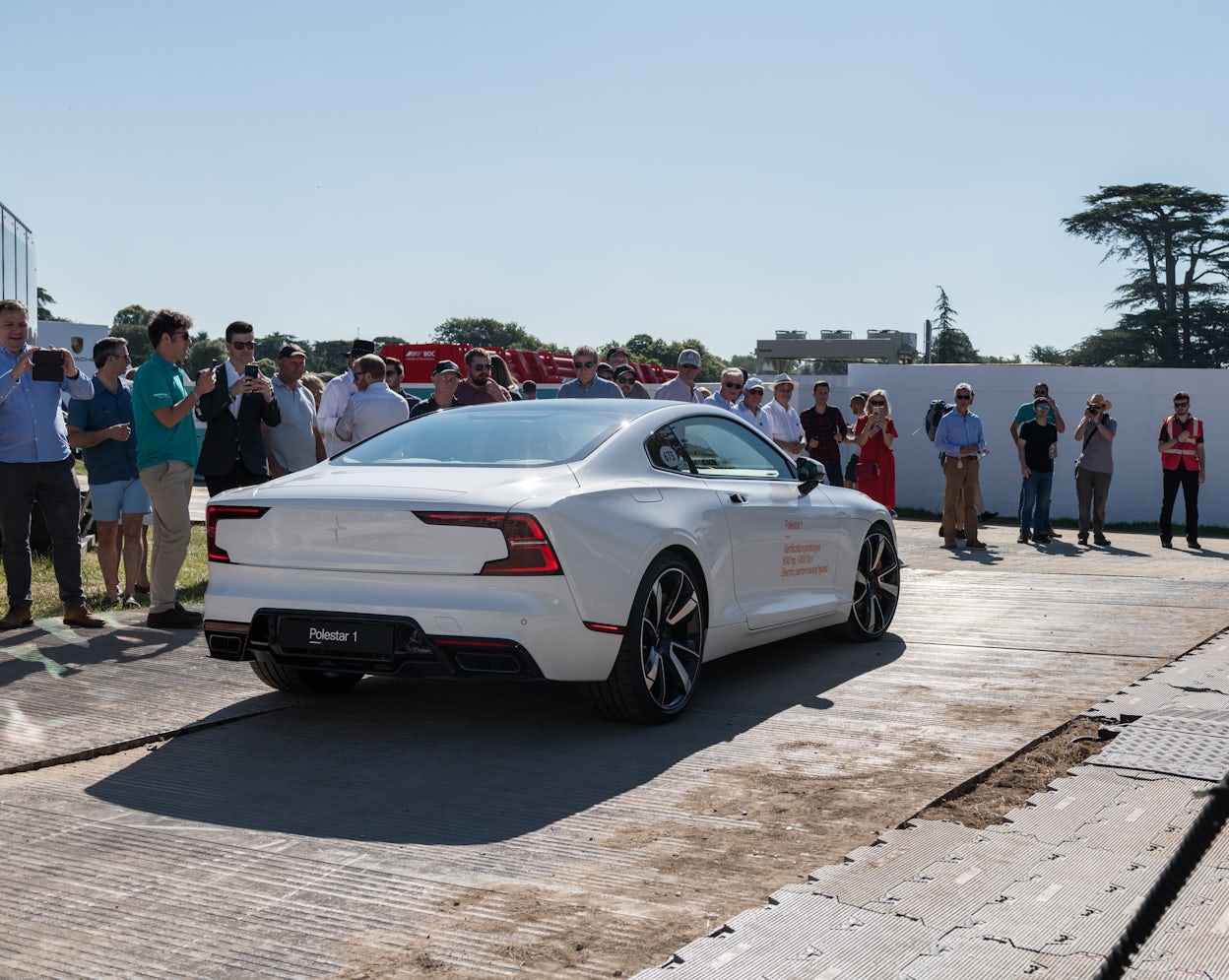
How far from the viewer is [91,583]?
11.1 metres

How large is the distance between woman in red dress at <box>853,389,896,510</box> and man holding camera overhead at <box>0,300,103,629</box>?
30.3 ft

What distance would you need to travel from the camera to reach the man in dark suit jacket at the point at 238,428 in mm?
9354

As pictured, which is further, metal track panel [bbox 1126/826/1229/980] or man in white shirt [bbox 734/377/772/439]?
man in white shirt [bbox 734/377/772/439]

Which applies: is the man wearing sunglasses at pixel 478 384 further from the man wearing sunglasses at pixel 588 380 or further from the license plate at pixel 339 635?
the license plate at pixel 339 635

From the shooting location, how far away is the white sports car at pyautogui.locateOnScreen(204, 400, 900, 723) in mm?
5352

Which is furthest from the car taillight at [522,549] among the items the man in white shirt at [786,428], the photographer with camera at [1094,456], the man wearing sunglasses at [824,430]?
the photographer with camera at [1094,456]

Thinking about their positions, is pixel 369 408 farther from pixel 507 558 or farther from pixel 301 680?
pixel 507 558

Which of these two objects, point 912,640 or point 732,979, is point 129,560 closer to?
point 912,640

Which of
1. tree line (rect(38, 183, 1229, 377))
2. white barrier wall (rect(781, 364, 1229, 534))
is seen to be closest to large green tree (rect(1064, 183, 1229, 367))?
tree line (rect(38, 183, 1229, 377))

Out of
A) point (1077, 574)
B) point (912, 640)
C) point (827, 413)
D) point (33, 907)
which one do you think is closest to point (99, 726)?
point (33, 907)

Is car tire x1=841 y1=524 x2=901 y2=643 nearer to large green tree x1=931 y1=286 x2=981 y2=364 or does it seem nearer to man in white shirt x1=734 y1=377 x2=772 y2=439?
man in white shirt x1=734 y1=377 x2=772 y2=439

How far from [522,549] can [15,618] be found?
4.32m

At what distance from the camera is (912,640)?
846 centimetres

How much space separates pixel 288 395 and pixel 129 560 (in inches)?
62.8
